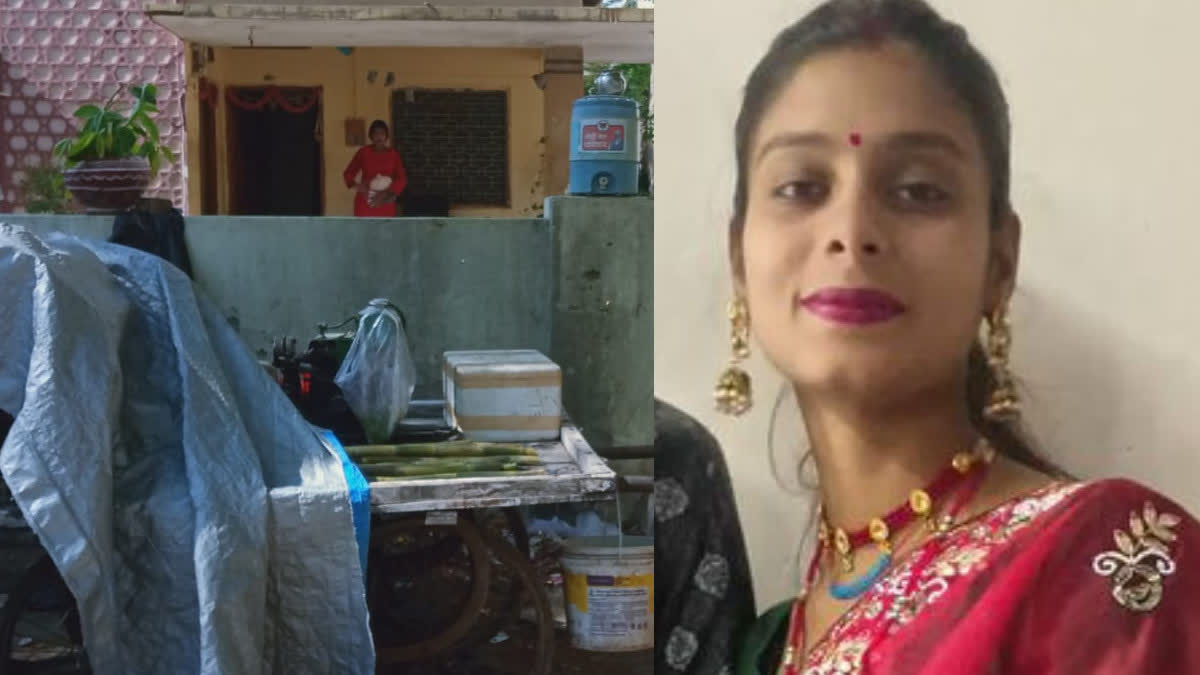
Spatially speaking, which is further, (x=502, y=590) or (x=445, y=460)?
(x=502, y=590)

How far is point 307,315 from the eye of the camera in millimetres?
3785

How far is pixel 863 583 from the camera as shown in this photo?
93 centimetres

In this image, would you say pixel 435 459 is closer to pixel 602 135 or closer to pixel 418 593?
pixel 418 593

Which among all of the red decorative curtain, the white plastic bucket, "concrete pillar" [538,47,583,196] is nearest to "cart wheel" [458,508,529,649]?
the white plastic bucket

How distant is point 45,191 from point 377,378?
3.54 metres

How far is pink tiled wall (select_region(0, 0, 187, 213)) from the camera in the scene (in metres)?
6.27

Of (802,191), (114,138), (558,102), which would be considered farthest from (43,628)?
(558,102)

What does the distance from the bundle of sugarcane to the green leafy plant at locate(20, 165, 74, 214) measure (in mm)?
2668

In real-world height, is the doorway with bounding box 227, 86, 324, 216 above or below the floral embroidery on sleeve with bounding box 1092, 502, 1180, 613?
above

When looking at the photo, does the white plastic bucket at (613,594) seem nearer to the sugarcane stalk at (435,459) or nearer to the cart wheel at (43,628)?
the sugarcane stalk at (435,459)

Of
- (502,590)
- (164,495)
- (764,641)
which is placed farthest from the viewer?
(502,590)

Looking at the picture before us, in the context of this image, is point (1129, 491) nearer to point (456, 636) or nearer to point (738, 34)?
point (738, 34)

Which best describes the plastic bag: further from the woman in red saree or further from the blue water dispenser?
the woman in red saree

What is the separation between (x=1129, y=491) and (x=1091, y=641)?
0.12 meters
